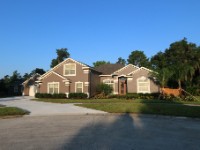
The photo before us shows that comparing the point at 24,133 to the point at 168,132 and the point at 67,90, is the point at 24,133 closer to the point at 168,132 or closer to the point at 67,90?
the point at 168,132

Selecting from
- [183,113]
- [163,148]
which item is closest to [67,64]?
[183,113]

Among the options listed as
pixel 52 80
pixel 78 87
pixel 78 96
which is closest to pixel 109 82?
pixel 78 87

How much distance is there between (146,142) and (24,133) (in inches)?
196

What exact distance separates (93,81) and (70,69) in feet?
12.9

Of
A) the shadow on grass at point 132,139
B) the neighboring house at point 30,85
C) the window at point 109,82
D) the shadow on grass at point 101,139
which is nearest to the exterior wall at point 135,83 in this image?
the window at point 109,82

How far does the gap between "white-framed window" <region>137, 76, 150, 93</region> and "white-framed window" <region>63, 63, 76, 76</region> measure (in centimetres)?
973

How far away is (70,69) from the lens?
4225 cm

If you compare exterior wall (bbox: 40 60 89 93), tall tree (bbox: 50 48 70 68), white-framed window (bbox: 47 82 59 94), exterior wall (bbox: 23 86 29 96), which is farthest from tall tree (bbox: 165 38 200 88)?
tall tree (bbox: 50 48 70 68)

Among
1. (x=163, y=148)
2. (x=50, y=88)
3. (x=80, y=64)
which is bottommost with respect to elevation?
(x=163, y=148)

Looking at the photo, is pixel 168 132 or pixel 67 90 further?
pixel 67 90

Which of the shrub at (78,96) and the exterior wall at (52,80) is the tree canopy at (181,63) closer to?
the shrub at (78,96)

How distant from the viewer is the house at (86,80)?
135 ft

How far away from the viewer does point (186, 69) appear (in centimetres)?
3881

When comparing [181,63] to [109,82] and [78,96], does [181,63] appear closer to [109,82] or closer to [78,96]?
[109,82]
